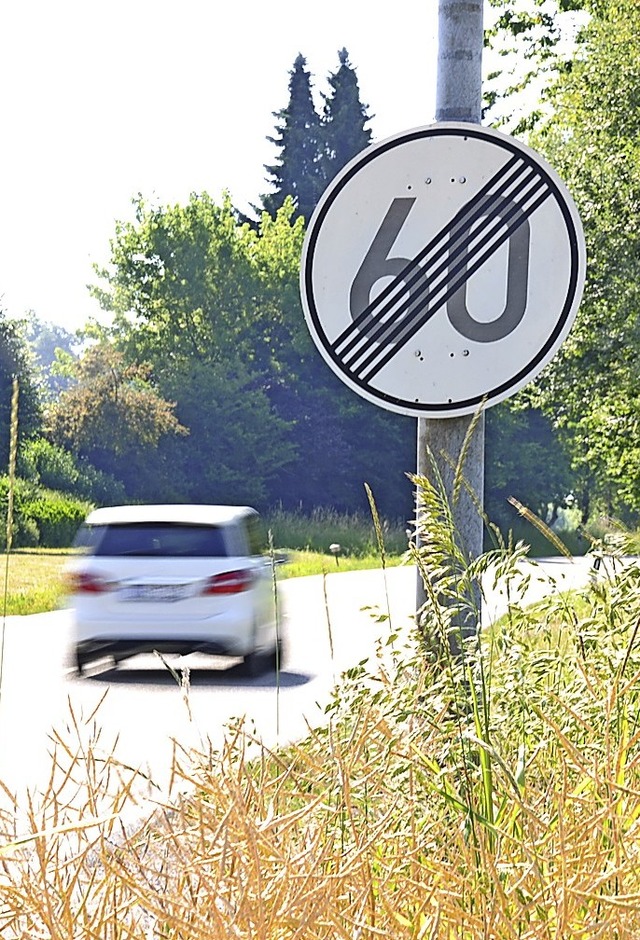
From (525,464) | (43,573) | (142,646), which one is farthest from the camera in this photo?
(525,464)

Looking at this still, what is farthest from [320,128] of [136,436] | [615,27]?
[615,27]

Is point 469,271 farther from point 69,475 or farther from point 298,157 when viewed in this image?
point 298,157

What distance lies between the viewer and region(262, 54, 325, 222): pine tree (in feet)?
216

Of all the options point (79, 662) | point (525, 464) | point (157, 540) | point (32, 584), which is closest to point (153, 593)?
point (157, 540)

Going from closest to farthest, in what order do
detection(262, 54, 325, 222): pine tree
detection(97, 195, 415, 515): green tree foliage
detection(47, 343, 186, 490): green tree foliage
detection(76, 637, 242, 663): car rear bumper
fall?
1. detection(76, 637, 242, 663): car rear bumper
2. detection(47, 343, 186, 490): green tree foliage
3. detection(97, 195, 415, 515): green tree foliage
4. detection(262, 54, 325, 222): pine tree

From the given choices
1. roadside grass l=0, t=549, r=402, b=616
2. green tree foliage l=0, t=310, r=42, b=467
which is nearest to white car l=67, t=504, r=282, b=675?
roadside grass l=0, t=549, r=402, b=616

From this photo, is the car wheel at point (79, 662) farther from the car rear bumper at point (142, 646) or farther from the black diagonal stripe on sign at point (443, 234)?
the black diagonal stripe on sign at point (443, 234)

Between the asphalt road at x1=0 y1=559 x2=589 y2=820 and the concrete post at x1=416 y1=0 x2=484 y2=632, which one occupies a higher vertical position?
the concrete post at x1=416 y1=0 x2=484 y2=632

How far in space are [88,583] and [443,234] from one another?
9332mm

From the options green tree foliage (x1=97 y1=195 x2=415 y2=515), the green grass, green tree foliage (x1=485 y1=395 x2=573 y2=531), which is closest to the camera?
the green grass

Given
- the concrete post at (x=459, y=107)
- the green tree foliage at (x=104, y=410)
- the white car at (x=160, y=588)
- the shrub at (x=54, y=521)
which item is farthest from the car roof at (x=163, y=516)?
the green tree foliage at (x=104, y=410)

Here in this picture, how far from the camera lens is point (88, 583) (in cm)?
1266

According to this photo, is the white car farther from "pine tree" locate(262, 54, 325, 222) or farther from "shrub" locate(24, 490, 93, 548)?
"pine tree" locate(262, 54, 325, 222)

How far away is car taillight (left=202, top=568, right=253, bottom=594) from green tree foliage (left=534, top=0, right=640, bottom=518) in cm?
1388
